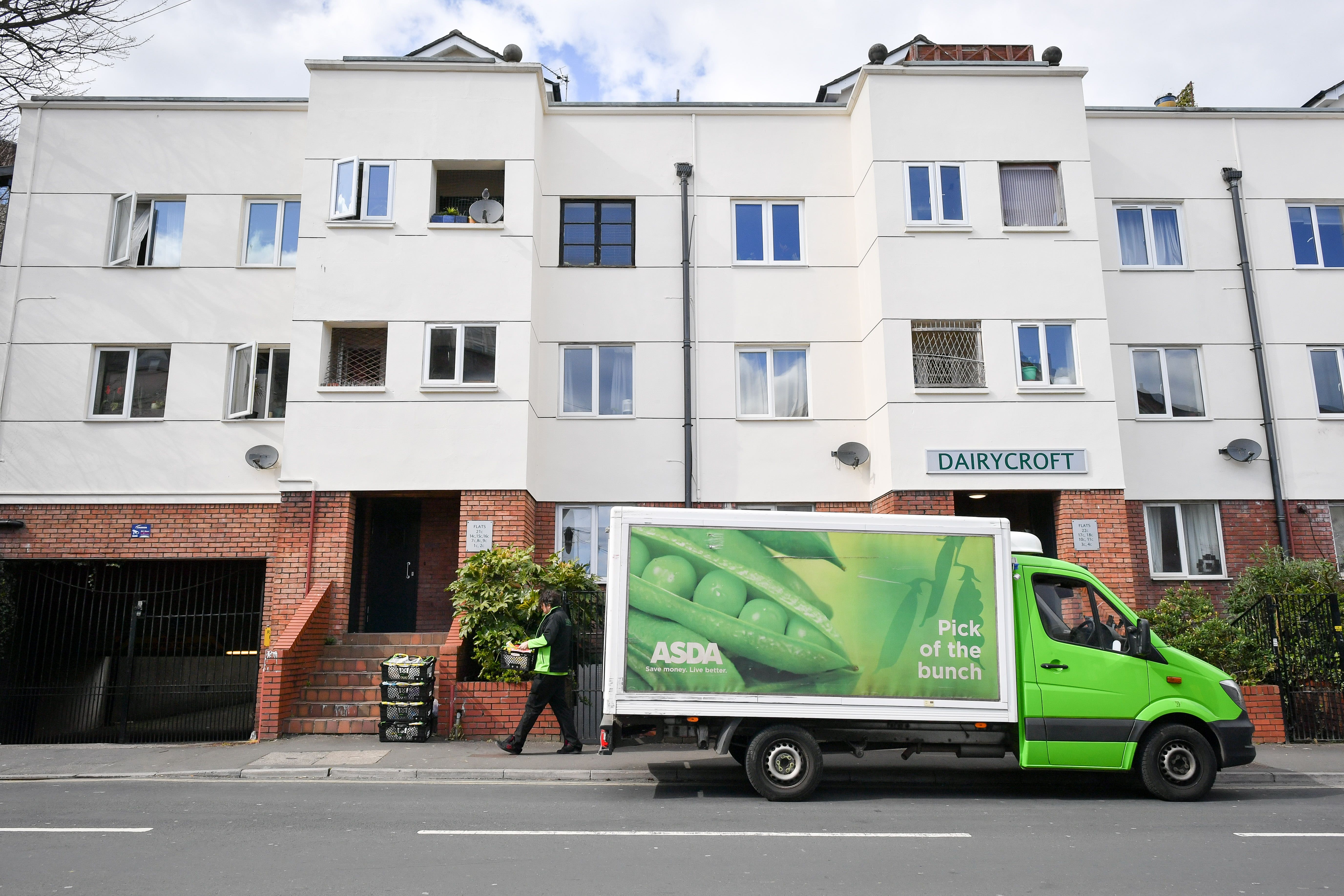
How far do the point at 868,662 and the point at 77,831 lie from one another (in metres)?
6.89

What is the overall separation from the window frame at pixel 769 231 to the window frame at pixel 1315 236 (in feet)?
28.4

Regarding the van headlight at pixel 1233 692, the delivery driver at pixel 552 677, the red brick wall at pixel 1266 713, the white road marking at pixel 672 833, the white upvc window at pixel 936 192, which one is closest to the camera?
the white road marking at pixel 672 833

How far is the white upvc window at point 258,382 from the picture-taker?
16.0m

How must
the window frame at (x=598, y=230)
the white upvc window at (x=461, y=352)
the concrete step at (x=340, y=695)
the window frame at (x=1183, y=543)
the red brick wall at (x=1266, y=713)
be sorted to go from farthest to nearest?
1. the window frame at (x=598, y=230)
2. the window frame at (x=1183, y=543)
3. the white upvc window at (x=461, y=352)
4. the concrete step at (x=340, y=695)
5. the red brick wall at (x=1266, y=713)

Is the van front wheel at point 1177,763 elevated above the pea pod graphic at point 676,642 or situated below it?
below

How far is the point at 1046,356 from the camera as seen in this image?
1559 centimetres

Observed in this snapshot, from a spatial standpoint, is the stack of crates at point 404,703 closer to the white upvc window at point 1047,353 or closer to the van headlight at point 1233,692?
the van headlight at point 1233,692

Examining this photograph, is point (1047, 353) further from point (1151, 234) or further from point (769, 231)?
point (769, 231)

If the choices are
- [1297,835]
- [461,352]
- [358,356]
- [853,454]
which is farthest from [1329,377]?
[358,356]

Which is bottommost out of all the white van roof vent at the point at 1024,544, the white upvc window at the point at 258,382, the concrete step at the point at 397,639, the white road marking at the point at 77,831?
the white road marking at the point at 77,831

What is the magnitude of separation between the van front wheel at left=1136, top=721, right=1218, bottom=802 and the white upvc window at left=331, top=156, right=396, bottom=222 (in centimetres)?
1303

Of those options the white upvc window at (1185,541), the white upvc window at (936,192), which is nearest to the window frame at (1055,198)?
the white upvc window at (936,192)

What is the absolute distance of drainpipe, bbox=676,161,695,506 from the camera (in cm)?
1603

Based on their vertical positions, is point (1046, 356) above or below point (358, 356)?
below
